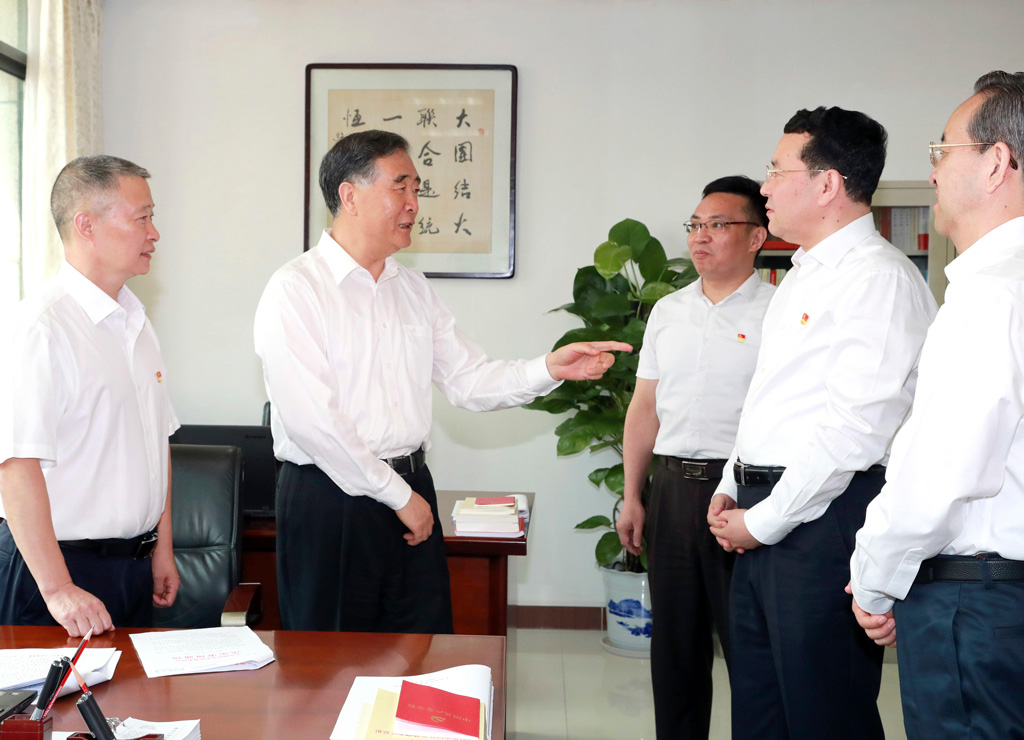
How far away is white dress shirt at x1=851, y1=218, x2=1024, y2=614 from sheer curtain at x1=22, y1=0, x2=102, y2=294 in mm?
3387

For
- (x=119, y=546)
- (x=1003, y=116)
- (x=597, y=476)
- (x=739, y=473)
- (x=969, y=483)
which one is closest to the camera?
(x=969, y=483)

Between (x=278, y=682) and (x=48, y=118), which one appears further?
(x=48, y=118)

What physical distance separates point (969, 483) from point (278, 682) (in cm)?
121

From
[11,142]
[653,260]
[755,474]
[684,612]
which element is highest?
[11,142]

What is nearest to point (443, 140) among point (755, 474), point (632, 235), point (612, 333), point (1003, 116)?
A: point (632, 235)

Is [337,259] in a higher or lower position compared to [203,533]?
higher

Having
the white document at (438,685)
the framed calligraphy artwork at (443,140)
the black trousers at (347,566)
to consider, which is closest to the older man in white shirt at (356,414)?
the black trousers at (347,566)

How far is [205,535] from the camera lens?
100 inches

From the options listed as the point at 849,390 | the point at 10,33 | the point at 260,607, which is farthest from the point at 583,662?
the point at 10,33

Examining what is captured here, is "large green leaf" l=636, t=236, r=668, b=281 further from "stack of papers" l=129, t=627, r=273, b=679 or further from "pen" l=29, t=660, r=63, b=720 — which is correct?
"pen" l=29, t=660, r=63, b=720

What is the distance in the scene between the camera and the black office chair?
252cm

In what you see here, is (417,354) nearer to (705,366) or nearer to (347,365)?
(347,365)

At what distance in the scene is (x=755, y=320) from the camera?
2.75m

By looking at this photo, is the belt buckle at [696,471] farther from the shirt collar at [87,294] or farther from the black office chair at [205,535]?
the shirt collar at [87,294]
